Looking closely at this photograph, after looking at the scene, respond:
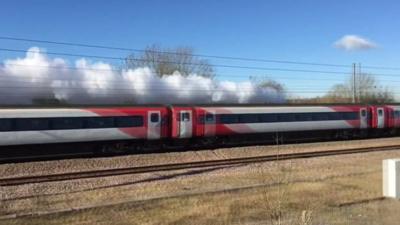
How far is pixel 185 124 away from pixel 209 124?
5.52 feet

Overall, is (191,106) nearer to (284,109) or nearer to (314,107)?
(284,109)

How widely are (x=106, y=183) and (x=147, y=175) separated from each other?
188 cm

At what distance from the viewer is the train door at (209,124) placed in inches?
Answer: 1175

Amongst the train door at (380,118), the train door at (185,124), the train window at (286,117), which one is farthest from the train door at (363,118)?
the train door at (185,124)

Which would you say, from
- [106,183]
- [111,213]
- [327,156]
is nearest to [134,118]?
[327,156]

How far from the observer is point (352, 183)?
13.2 metres

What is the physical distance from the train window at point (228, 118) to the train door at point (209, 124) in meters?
0.56

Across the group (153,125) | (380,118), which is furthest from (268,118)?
(380,118)

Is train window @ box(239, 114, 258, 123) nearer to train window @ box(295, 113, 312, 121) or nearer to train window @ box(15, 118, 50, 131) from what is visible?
train window @ box(295, 113, 312, 121)

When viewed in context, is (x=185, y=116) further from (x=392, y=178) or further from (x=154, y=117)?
(x=392, y=178)

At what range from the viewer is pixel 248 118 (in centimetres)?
3184

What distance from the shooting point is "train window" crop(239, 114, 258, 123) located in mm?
31547

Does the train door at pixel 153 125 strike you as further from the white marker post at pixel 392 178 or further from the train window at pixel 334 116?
the white marker post at pixel 392 178

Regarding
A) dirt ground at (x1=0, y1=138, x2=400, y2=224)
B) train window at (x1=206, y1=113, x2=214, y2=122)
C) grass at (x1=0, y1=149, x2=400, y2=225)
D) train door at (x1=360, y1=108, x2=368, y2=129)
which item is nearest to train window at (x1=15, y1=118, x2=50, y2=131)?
train window at (x1=206, y1=113, x2=214, y2=122)
